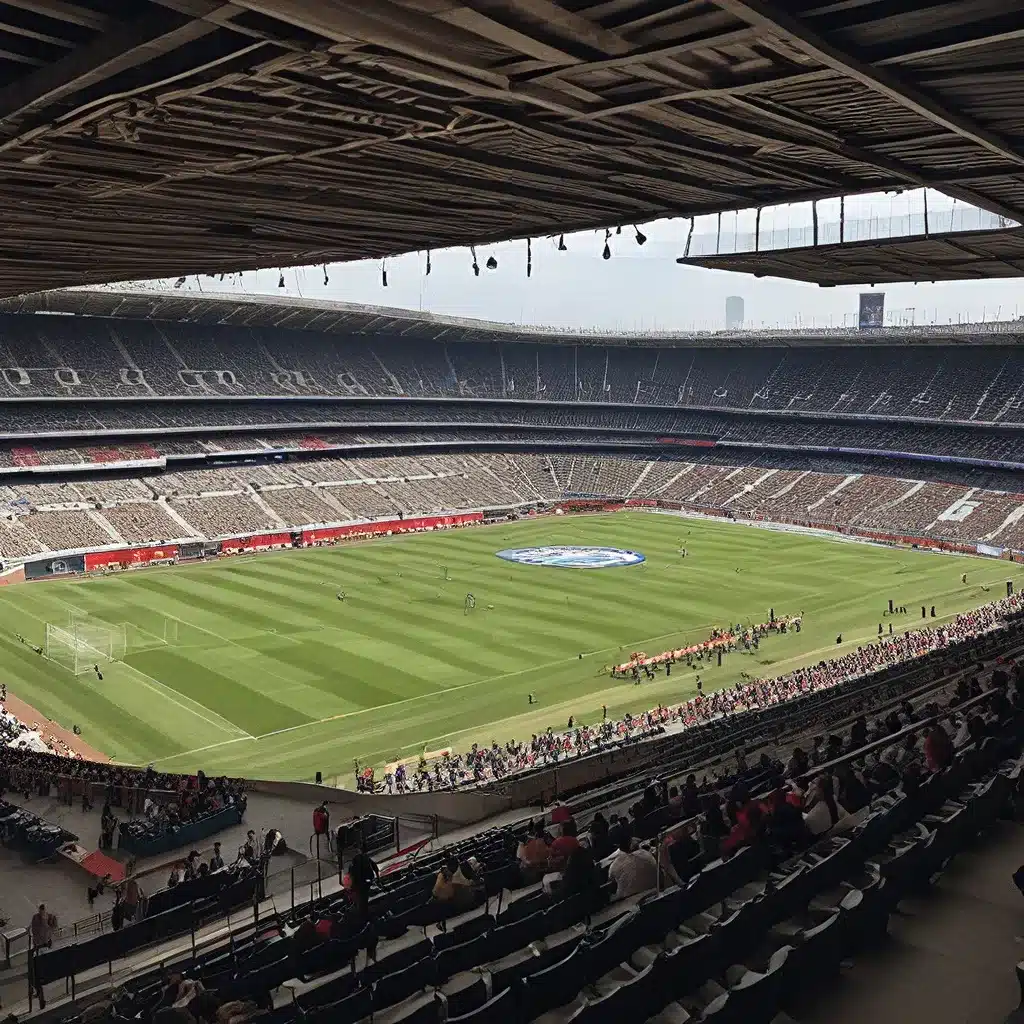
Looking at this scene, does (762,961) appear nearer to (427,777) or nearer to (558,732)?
(427,777)

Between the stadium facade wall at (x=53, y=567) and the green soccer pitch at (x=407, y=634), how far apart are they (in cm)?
349

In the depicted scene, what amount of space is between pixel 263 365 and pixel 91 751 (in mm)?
65345

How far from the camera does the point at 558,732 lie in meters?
34.2

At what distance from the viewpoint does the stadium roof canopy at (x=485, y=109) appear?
7059 mm

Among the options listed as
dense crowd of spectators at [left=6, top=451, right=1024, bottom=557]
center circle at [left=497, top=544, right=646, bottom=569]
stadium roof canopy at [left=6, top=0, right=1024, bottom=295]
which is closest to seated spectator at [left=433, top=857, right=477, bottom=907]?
stadium roof canopy at [left=6, top=0, right=1024, bottom=295]

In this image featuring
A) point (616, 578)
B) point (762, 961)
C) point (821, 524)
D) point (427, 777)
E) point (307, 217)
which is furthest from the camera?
point (821, 524)

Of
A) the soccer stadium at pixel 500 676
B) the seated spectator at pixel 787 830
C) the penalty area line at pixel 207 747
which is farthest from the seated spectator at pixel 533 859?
the penalty area line at pixel 207 747

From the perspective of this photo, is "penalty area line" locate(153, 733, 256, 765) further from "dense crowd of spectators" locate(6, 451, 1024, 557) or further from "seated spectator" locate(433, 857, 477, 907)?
"dense crowd of spectators" locate(6, 451, 1024, 557)

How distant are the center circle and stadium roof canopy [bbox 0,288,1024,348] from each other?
107 ft

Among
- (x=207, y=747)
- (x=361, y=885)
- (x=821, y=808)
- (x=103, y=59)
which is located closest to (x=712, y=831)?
(x=821, y=808)

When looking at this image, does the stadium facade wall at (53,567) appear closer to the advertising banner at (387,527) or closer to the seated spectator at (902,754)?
the advertising banner at (387,527)

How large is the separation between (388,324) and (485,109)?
298 ft

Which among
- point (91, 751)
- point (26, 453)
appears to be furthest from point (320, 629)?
point (26, 453)

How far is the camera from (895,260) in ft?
59.7
